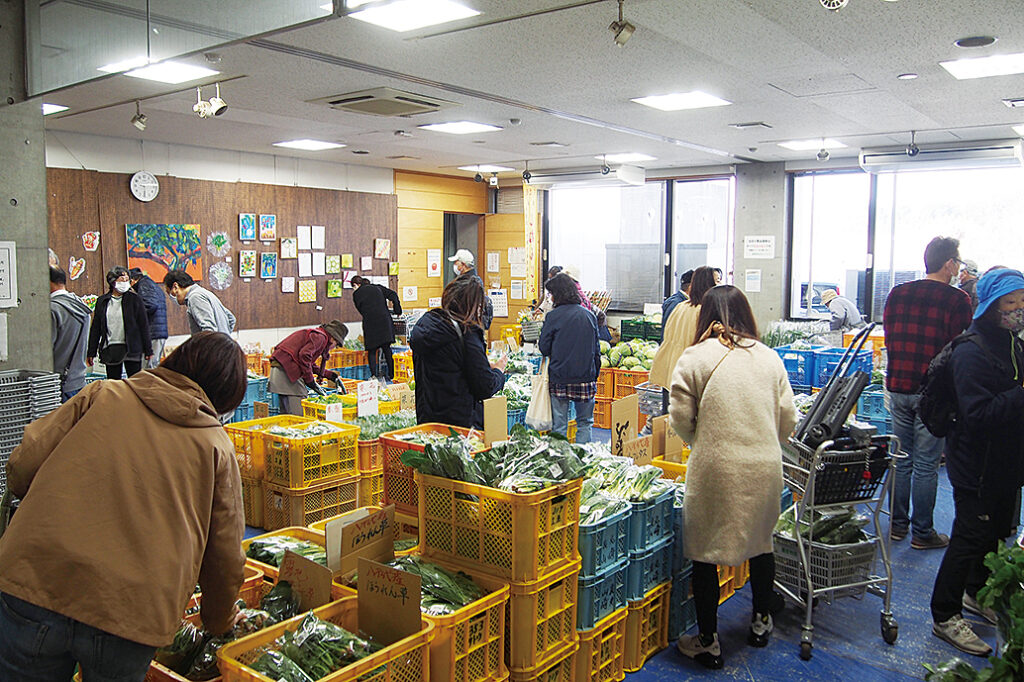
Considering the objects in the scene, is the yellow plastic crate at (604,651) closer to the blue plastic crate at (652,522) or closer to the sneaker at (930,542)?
the blue plastic crate at (652,522)

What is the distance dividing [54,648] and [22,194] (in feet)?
7.62

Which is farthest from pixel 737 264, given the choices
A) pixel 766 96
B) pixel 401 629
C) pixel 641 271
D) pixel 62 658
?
pixel 62 658

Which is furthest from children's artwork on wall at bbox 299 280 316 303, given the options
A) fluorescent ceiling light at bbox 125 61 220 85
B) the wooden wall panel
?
fluorescent ceiling light at bbox 125 61 220 85

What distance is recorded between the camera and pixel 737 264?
10.8m

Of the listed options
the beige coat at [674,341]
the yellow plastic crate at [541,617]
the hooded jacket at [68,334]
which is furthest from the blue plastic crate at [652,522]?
the hooded jacket at [68,334]

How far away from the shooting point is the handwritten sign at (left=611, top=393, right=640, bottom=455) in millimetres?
4371

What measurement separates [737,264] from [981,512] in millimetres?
7660

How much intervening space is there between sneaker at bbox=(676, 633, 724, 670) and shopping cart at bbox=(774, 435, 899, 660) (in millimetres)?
433

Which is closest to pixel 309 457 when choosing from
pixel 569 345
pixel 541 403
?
pixel 541 403

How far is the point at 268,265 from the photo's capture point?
997cm

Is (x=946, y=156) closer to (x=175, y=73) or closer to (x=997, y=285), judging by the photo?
(x=997, y=285)

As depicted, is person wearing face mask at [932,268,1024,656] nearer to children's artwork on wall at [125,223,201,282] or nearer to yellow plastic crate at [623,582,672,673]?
yellow plastic crate at [623,582,672,673]

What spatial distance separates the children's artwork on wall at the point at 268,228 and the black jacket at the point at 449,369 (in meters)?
6.24

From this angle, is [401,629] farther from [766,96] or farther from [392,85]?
[766,96]
